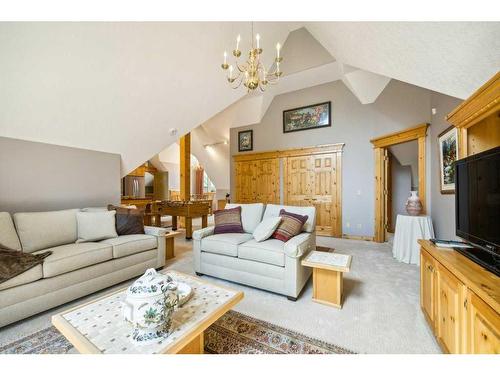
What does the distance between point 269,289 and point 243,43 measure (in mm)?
3708

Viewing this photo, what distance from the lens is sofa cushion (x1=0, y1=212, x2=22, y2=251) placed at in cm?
199

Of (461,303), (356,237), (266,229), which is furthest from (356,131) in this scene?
(461,303)

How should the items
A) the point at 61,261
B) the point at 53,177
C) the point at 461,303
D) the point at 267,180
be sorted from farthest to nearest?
the point at 267,180 < the point at 53,177 < the point at 61,261 < the point at 461,303

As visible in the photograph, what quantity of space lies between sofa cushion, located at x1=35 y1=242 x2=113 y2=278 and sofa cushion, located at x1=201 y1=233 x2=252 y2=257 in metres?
1.05

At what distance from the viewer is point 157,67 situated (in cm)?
285

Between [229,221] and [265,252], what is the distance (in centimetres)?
89

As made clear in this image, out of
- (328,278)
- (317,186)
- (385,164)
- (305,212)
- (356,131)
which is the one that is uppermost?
(356,131)

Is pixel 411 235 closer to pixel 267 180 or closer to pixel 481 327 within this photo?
pixel 481 327

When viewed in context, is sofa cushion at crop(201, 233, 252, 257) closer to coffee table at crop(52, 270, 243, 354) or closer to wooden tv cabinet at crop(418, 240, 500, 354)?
coffee table at crop(52, 270, 243, 354)

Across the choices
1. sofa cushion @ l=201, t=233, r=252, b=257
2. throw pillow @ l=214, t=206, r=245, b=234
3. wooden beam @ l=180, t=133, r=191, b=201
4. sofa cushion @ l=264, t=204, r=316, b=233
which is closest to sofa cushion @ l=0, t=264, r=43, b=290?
sofa cushion @ l=201, t=233, r=252, b=257

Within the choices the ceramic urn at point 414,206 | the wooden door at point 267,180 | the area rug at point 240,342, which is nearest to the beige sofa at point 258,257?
the area rug at point 240,342

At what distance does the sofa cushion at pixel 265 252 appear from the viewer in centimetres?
215
